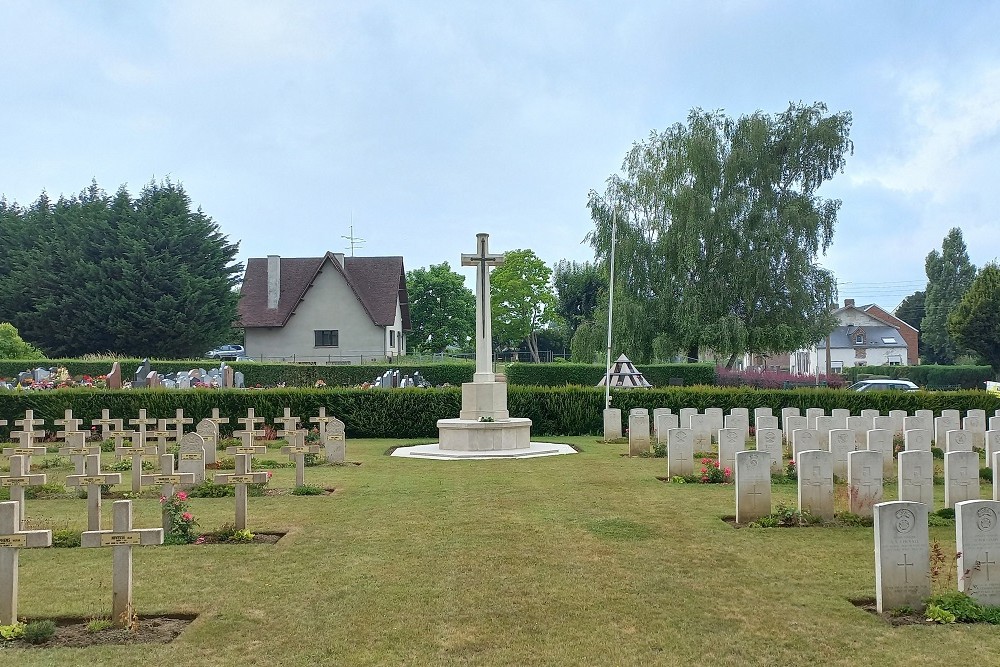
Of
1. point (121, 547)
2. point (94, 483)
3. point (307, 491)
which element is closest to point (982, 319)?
point (307, 491)

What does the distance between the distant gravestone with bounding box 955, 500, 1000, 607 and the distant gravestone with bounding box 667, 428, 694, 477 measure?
6978mm

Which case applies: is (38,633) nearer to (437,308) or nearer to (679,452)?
(679,452)

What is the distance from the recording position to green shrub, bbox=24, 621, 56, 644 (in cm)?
538

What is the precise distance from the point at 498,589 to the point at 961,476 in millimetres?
6443

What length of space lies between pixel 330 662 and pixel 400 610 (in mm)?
1069

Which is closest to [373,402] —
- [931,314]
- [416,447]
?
[416,447]

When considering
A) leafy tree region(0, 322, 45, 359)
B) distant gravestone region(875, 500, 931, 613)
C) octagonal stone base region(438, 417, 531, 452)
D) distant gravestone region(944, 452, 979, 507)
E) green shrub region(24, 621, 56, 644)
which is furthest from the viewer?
leafy tree region(0, 322, 45, 359)

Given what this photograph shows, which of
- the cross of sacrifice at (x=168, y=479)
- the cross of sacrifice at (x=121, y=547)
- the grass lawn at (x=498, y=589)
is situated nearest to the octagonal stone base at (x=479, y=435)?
the grass lawn at (x=498, y=589)

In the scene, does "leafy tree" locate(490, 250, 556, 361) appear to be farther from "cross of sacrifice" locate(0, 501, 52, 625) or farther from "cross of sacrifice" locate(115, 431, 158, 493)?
"cross of sacrifice" locate(0, 501, 52, 625)

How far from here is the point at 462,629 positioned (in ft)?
18.3

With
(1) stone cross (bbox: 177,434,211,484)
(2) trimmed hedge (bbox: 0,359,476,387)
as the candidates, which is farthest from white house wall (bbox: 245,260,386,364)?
(1) stone cross (bbox: 177,434,211,484)

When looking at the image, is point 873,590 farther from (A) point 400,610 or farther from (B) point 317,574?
(B) point 317,574

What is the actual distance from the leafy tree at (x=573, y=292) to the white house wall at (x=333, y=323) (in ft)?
98.3

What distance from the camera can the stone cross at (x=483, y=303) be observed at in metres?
18.8
